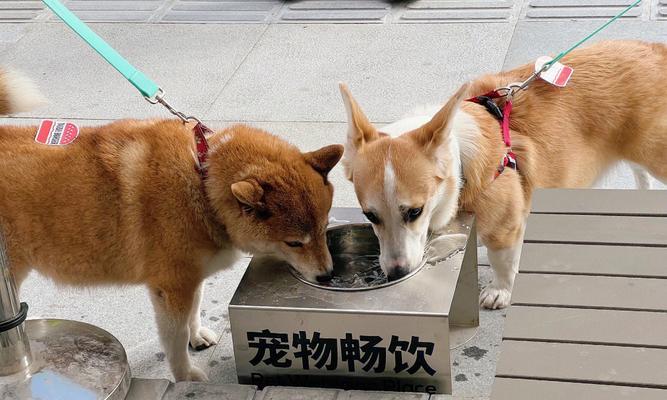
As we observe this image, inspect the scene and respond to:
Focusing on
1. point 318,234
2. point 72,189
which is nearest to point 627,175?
point 318,234

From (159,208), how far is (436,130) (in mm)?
1120

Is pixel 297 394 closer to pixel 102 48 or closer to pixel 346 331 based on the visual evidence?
pixel 346 331

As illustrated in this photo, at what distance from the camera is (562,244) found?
254 cm

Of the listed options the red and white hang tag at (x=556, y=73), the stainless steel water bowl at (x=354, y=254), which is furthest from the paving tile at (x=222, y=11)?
the stainless steel water bowl at (x=354, y=254)

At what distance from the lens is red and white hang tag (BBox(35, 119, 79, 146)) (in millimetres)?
3367

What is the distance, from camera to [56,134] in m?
3.40

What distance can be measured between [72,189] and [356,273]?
3.85 ft

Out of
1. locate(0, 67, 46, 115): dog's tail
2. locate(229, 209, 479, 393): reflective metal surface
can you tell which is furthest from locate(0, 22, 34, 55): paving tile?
locate(229, 209, 479, 393): reflective metal surface

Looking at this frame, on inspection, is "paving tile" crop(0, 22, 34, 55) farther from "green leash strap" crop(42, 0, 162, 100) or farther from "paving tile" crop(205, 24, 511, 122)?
"green leash strap" crop(42, 0, 162, 100)

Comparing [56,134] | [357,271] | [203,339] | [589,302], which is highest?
[589,302]

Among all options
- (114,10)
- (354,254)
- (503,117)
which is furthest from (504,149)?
(114,10)

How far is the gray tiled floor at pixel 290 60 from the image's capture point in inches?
234

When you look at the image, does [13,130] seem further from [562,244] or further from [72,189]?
[562,244]

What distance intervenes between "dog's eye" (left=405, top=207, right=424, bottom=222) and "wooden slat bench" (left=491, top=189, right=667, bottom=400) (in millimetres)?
739
